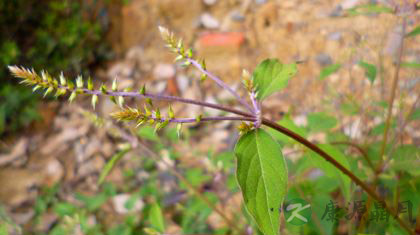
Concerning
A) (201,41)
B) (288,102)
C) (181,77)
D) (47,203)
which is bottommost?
(47,203)

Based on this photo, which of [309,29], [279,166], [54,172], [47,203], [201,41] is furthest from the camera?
[201,41]

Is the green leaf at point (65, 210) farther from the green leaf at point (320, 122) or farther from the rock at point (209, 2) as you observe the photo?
the rock at point (209, 2)

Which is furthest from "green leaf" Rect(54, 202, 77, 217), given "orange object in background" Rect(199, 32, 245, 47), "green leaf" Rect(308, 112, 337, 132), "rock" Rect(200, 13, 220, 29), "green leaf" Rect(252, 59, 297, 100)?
"rock" Rect(200, 13, 220, 29)

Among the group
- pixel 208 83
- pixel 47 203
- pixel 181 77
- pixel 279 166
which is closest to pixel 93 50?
pixel 181 77

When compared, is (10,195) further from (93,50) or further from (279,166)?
(279,166)

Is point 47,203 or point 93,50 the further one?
point 93,50

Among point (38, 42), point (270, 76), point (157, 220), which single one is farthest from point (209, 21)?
point (270, 76)

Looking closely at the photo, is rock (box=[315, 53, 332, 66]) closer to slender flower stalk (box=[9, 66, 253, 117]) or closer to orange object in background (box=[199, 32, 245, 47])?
orange object in background (box=[199, 32, 245, 47])
